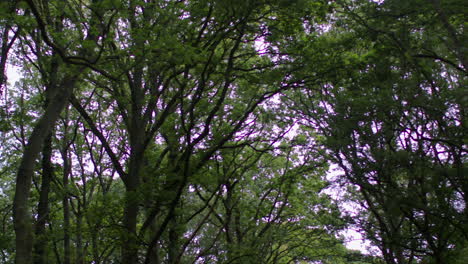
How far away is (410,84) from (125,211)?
6436mm

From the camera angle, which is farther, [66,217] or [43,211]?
[66,217]

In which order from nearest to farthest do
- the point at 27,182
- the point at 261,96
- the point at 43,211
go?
the point at 27,182
the point at 261,96
the point at 43,211

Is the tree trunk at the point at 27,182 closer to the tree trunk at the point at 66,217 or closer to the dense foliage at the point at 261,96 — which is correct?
the dense foliage at the point at 261,96

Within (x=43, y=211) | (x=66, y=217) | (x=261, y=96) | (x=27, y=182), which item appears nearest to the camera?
(x=27, y=182)

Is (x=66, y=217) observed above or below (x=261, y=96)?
below

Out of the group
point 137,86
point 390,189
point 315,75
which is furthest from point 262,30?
point 390,189

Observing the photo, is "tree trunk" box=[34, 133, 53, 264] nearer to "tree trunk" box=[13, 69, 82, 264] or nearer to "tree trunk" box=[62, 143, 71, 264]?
"tree trunk" box=[62, 143, 71, 264]

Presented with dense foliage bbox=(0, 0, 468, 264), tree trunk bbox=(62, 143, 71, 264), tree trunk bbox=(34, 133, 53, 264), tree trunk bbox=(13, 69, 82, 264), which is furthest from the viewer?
tree trunk bbox=(62, 143, 71, 264)


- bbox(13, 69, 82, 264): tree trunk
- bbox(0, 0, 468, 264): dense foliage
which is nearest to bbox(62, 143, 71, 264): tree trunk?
bbox(0, 0, 468, 264): dense foliage

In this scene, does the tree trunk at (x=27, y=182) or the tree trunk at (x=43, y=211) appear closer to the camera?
the tree trunk at (x=27, y=182)

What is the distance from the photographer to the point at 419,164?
705 centimetres

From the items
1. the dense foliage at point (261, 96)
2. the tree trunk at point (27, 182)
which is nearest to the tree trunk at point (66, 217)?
the dense foliage at point (261, 96)

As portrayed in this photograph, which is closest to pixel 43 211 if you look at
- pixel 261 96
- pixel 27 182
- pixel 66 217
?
pixel 66 217

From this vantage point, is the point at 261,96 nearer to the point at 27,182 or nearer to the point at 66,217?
the point at 27,182
